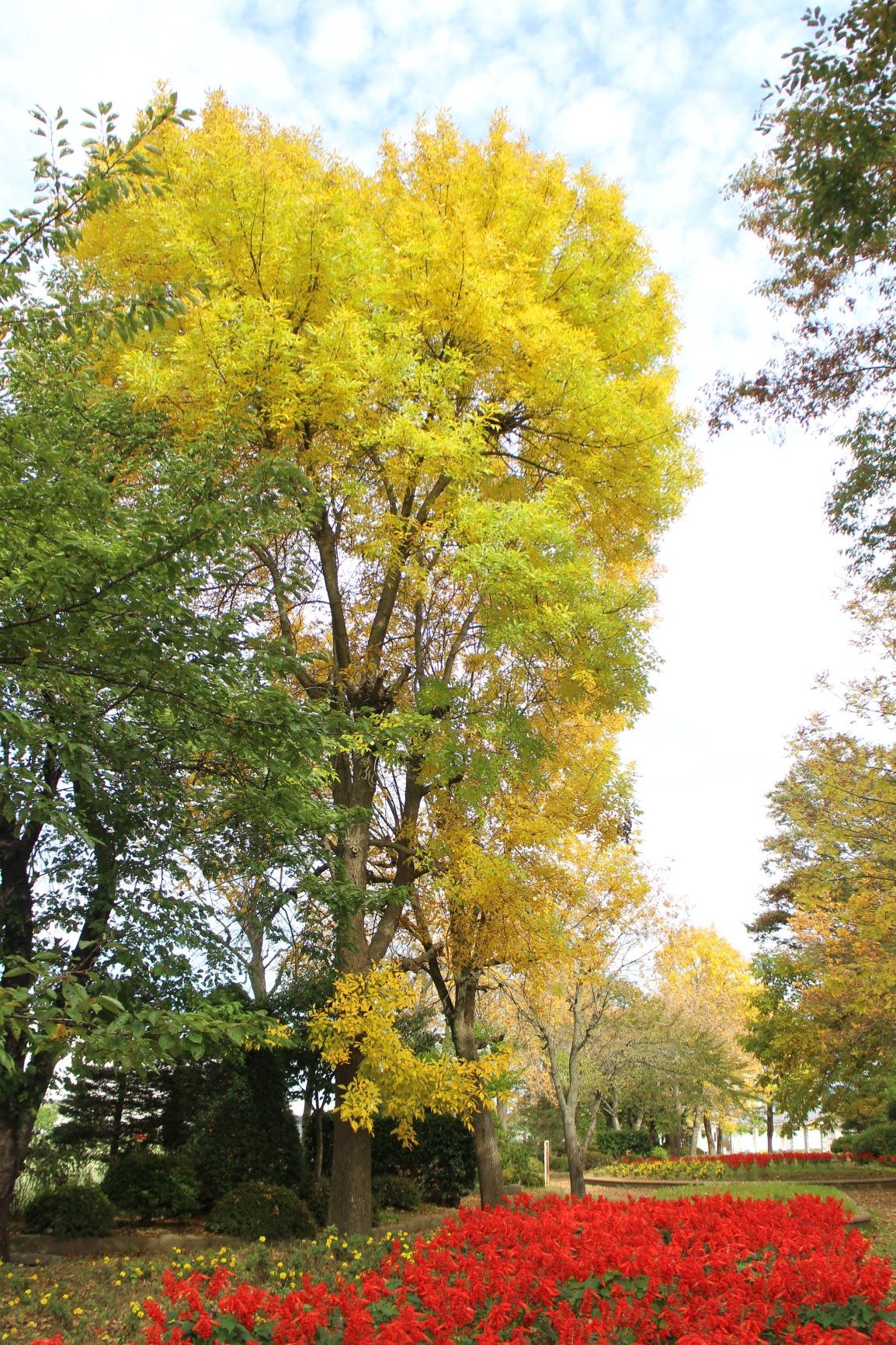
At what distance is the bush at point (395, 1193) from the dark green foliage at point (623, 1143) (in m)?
19.8

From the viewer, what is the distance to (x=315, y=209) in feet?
29.1

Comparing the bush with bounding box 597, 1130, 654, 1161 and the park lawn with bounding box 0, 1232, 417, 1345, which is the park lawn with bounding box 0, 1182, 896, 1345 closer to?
the park lawn with bounding box 0, 1232, 417, 1345

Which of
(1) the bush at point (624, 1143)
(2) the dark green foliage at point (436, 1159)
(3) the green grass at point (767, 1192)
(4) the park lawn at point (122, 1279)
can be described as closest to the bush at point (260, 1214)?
(4) the park lawn at point (122, 1279)

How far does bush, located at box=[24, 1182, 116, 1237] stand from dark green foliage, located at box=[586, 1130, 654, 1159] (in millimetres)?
24746

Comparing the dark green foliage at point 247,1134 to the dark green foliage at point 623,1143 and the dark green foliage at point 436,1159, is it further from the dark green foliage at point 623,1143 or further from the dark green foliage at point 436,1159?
the dark green foliage at point 623,1143

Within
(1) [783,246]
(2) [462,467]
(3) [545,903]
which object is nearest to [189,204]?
(2) [462,467]

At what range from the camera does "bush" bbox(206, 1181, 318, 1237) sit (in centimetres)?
969

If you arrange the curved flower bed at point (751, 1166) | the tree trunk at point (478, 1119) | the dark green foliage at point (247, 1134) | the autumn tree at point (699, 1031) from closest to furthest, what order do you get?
1. the dark green foliage at point (247, 1134)
2. the tree trunk at point (478, 1119)
3. the curved flower bed at point (751, 1166)
4. the autumn tree at point (699, 1031)

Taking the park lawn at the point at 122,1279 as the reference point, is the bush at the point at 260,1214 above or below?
below

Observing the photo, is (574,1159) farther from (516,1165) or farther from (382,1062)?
(382,1062)

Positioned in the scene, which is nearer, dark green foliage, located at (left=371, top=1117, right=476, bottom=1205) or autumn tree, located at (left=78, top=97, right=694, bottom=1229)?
autumn tree, located at (left=78, top=97, right=694, bottom=1229)

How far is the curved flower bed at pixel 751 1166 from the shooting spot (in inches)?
747

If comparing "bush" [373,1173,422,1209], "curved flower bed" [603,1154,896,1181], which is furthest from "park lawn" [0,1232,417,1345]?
"curved flower bed" [603,1154,896,1181]

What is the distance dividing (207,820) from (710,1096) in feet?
76.5
